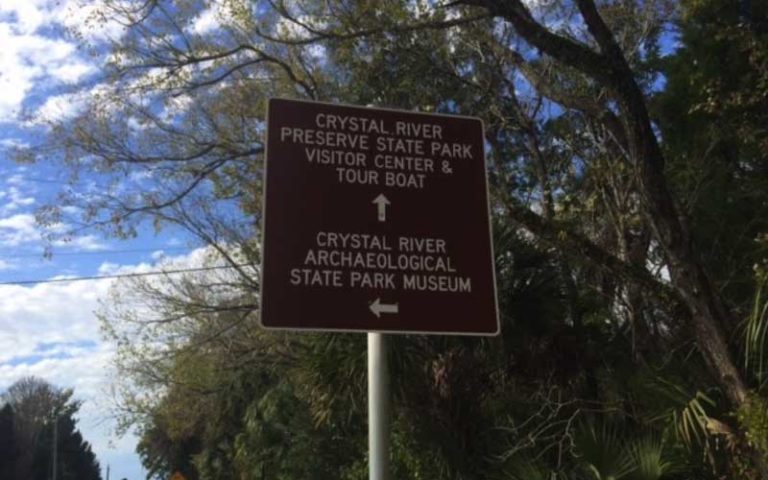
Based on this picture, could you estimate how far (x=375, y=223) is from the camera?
4.34 m

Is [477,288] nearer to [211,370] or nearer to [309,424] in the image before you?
[309,424]

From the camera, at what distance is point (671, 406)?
8.01 meters

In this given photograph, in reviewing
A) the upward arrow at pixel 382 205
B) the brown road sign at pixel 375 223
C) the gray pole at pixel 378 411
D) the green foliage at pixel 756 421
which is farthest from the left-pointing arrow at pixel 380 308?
the green foliage at pixel 756 421

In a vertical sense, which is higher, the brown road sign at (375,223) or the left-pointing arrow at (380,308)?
the brown road sign at (375,223)

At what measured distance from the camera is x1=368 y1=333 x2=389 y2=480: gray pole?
419 centimetres

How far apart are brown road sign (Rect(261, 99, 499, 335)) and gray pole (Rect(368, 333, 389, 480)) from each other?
0.26 metres

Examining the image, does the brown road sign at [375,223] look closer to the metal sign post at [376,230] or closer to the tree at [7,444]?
the metal sign post at [376,230]

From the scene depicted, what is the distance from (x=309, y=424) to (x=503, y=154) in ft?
24.1

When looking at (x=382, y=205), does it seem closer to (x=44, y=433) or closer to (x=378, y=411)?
(x=378, y=411)

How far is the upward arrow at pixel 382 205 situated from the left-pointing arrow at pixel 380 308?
0.46 meters

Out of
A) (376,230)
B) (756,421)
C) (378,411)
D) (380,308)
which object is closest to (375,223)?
(376,230)

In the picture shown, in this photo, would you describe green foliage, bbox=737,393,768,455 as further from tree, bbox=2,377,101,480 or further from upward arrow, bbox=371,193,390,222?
tree, bbox=2,377,101,480

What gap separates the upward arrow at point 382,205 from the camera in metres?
4.37

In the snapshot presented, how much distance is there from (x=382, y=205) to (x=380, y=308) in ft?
1.88
